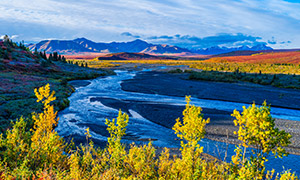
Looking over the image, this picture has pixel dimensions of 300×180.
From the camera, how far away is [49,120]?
7.57m

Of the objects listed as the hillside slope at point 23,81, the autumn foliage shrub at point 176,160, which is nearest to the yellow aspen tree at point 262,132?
the autumn foliage shrub at point 176,160

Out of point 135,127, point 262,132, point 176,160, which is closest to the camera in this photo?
point 262,132

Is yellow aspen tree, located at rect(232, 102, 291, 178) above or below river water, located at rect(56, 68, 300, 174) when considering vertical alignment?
above

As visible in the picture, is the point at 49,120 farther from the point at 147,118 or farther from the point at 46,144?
the point at 147,118

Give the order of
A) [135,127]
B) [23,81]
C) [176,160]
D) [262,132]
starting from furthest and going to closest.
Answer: [23,81] → [135,127] → [176,160] → [262,132]

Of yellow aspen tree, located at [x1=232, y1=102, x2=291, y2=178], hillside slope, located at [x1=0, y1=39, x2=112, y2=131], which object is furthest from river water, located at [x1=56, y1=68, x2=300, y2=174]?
yellow aspen tree, located at [x1=232, y1=102, x2=291, y2=178]

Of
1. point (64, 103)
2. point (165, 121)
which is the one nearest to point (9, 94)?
point (64, 103)

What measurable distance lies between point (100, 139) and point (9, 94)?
15.1 meters

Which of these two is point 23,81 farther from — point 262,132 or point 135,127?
point 262,132

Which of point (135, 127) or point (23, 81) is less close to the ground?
point (23, 81)

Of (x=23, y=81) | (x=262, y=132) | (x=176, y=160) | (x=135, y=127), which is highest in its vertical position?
(x=262, y=132)

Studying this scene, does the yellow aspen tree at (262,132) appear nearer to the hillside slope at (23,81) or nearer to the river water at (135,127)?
the river water at (135,127)

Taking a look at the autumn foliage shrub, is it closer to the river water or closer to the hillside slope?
the river water

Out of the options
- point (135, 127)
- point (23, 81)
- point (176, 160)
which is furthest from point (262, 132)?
point (23, 81)
